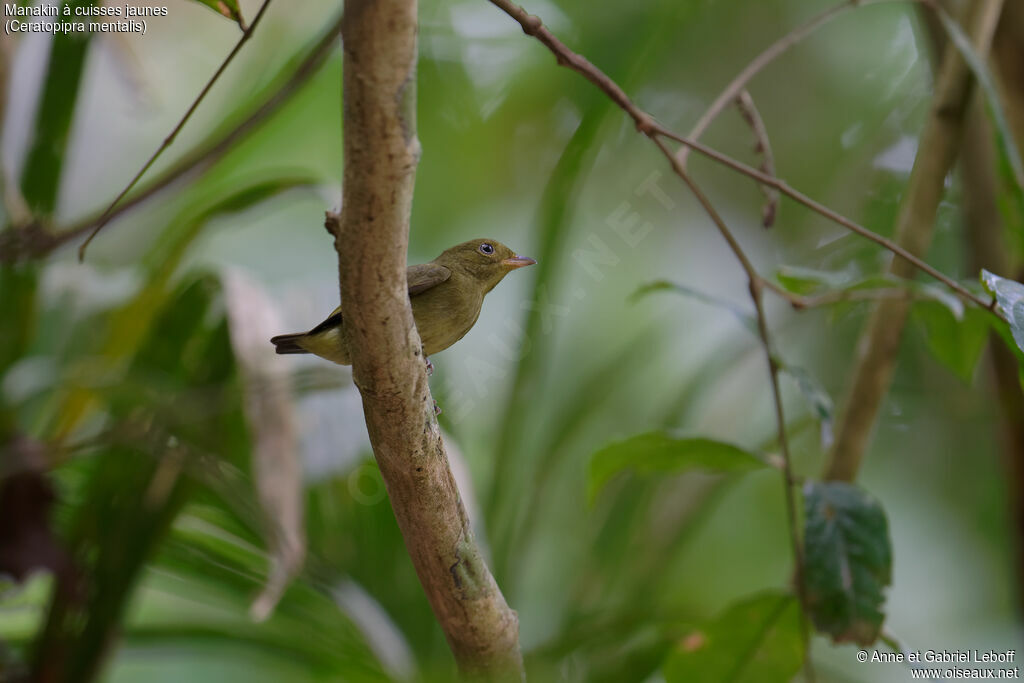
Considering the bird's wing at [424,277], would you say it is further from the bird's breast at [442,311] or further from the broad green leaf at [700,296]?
the broad green leaf at [700,296]

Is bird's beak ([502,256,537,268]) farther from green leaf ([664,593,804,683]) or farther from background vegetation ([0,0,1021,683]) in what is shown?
green leaf ([664,593,804,683])

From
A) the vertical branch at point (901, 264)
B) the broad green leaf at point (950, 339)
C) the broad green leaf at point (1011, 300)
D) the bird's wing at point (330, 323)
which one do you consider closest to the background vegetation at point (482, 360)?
the broad green leaf at point (950, 339)

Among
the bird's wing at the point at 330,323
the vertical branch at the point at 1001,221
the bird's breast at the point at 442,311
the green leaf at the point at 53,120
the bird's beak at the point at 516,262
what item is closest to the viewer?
the bird's wing at the point at 330,323

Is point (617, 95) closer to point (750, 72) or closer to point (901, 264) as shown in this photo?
point (750, 72)

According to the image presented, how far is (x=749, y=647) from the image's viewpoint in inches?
71.6

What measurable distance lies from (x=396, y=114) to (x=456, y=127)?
245 cm

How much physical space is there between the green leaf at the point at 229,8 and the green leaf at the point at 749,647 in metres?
1.40

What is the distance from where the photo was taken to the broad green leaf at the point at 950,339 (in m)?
1.82

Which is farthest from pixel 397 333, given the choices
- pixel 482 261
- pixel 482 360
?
pixel 482 360

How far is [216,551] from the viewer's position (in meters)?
2.56

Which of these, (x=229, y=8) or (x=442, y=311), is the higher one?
(x=229, y=8)

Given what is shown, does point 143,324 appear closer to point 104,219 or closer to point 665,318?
point 104,219

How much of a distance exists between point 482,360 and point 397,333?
2.24m

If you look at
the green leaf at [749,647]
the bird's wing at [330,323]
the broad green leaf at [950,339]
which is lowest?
the green leaf at [749,647]
